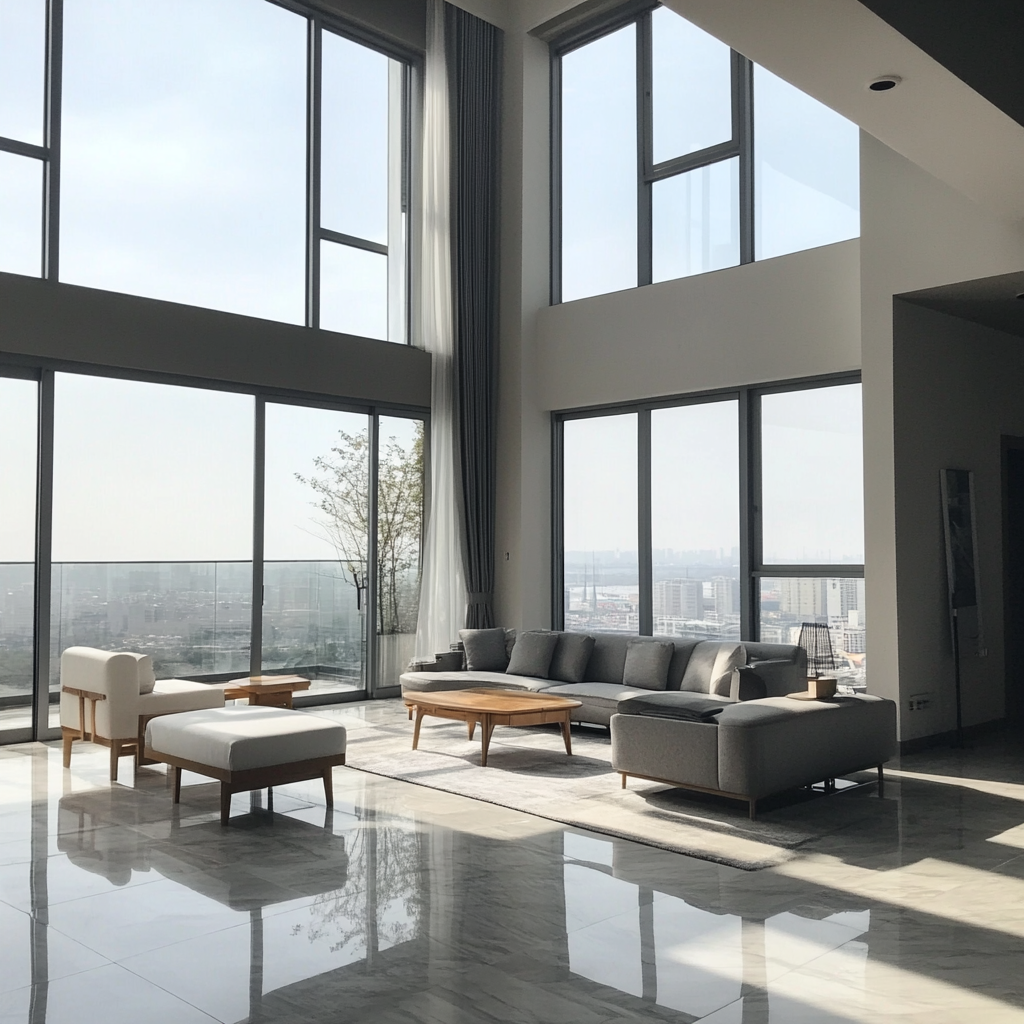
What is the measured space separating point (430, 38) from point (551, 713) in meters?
7.14

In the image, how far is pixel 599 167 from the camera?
9.84 meters

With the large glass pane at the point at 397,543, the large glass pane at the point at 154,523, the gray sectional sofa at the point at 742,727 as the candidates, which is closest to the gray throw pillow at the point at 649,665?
the gray sectional sofa at the point at 742,727

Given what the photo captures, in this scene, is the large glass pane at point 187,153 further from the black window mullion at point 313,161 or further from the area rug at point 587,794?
the area rug at point 587,794

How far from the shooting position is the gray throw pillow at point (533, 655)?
841 cm

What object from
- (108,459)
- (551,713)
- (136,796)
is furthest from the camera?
(108,459)

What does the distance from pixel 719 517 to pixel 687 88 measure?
3.90 metres

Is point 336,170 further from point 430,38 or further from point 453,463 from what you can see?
point 453,463

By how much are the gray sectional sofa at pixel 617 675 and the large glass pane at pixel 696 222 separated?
3368 mm

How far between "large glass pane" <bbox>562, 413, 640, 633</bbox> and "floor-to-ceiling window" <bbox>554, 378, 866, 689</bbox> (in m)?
0.01

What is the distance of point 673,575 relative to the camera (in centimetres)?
901

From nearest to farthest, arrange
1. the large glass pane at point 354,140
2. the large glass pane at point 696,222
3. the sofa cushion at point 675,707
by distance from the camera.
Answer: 1. the sofa cushion at point 675,707
2. the large glass pane at point 696,222
3. the large glass pane at point 354,140

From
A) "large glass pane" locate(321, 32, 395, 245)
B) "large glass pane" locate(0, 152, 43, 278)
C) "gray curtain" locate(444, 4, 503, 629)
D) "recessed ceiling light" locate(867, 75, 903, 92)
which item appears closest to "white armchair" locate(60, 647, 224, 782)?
"large glass pane" locate(0, 152, 43, 278)

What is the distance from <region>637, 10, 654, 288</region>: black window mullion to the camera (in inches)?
367

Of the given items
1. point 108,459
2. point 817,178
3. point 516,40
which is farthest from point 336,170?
point 817,178
